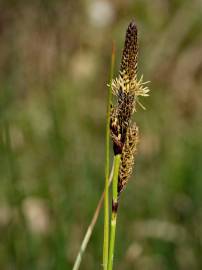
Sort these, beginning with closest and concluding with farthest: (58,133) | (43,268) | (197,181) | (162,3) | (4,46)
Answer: (43,268) < (58,133) < (197,181) < (4,46) < (162,3)

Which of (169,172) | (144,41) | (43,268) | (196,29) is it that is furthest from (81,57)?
(43,268)

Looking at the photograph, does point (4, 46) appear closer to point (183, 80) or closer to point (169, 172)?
point (183, 80)

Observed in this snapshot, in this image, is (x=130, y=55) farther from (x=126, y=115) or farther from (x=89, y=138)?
(x=89, y=138)

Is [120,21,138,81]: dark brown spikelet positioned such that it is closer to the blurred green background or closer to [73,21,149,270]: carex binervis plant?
[73,21,149,270]: carex binervis plant

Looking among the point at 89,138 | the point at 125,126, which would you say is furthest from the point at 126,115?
the point at 89,138

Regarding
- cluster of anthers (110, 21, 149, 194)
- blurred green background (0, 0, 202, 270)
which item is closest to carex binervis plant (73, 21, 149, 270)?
cluster of anthers (110, 21, 149, 194)

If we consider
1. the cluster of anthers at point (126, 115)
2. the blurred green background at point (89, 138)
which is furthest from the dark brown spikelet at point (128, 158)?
the blurred green background at point (89, 138)
